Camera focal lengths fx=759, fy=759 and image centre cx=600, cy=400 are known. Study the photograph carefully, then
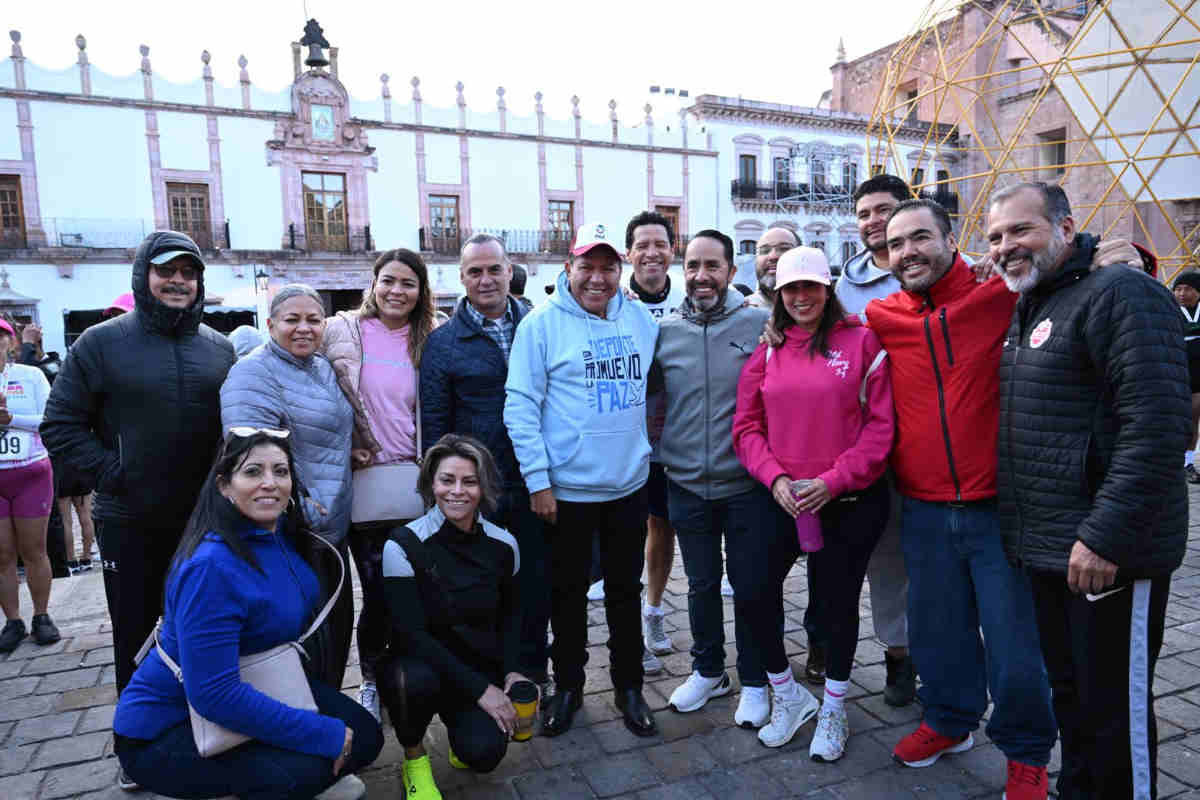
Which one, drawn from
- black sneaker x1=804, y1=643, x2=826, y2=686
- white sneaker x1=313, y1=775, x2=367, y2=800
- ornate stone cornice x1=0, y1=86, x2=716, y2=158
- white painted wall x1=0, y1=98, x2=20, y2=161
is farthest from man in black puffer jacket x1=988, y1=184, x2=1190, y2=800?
white painted wall x1=0, y1=98, x2=20, y2=161

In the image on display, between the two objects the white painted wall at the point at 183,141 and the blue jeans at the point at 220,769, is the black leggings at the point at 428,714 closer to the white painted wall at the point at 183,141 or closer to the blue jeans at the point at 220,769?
the blue jeans at the point at 220,769

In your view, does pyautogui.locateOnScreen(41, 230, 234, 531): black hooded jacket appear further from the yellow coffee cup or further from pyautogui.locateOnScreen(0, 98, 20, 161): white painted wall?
pyautogui.locateOnScreen(0, 98, 20, 161): white painted wall

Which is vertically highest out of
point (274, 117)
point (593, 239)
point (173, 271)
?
point (274, 117)

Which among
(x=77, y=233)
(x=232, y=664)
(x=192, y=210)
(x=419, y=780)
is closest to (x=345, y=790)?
(x=419, y=780)

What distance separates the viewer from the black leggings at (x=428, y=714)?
2.84 meters

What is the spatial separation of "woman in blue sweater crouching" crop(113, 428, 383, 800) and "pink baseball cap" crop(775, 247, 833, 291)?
80.1 inches

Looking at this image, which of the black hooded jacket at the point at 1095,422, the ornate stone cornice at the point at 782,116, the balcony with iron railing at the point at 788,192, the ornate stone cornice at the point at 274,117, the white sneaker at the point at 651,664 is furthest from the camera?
the balcony with iron railing at the point at 788,192

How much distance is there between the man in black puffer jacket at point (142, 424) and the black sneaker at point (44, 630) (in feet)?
5.69

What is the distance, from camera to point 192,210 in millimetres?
22641

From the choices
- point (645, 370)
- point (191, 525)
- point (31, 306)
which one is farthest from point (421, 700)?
point (31, 306)

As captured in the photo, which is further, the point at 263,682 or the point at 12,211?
the point at 12,211

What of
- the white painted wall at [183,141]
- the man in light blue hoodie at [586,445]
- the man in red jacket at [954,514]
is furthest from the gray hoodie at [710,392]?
the white painted wall at [183,141]

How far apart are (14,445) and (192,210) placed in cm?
2106

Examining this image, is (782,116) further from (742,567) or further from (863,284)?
(742,567)
